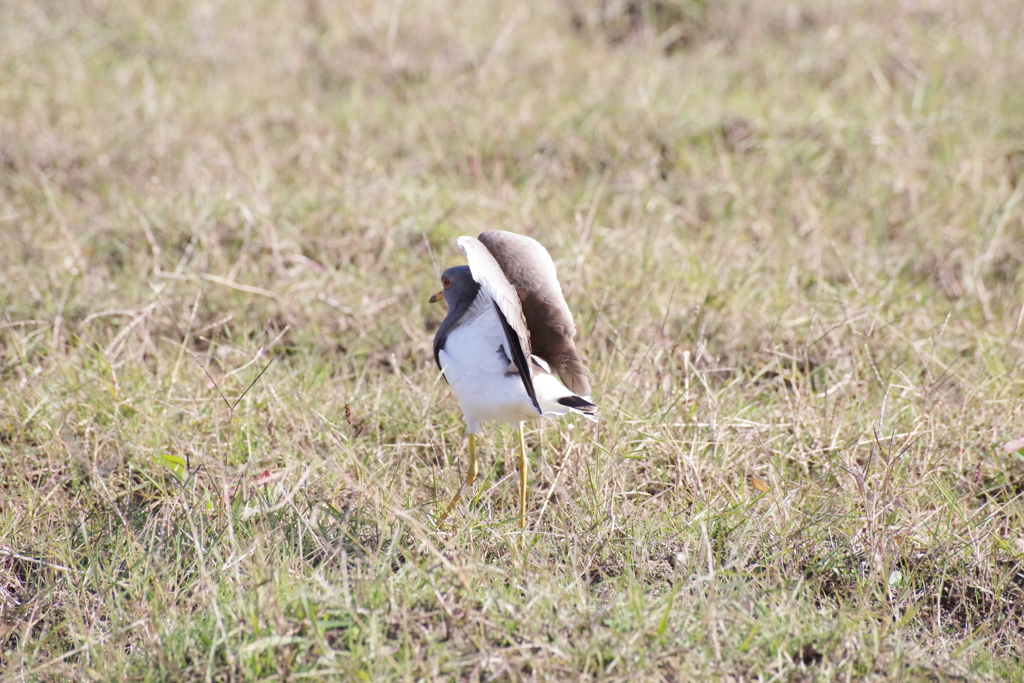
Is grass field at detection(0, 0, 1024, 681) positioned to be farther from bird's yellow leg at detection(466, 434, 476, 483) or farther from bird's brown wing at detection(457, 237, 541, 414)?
bird's brown wing at detection(457, 237, 541, 414)

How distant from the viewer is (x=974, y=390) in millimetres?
3268

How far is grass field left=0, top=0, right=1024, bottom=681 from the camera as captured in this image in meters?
2.26

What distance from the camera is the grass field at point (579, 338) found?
226 centimetres

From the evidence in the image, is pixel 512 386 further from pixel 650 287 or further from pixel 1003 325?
pixel 1003 325

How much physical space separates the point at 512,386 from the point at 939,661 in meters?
1.26

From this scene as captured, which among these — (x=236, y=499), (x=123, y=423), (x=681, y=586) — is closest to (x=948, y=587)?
(x=681, y=586)

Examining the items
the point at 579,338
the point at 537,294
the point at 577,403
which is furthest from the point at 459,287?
the point at 579,338

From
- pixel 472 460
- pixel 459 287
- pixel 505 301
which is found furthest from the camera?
pixel 459 287

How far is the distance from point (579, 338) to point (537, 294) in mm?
1133

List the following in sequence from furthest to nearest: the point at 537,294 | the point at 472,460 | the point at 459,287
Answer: the point at 459,287 → the point at 472,460 → the point at 537,294

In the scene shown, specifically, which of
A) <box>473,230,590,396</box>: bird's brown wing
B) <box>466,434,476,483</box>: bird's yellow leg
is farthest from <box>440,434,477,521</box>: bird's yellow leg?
<box>473,230,590,396</box>: bird's brown wing

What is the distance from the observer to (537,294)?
259cm

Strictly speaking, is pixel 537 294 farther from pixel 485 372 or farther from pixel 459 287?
pixel 459 287

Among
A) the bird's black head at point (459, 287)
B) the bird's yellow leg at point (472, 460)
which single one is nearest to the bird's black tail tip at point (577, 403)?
the bird's yellow leg at point (472, 460)
